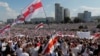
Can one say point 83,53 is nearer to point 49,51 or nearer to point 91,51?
point 91,51

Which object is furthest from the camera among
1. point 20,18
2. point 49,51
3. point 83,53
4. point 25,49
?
point 20,18

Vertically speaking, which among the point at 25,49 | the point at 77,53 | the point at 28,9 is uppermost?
the point at 28,9

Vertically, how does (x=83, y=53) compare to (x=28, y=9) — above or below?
below

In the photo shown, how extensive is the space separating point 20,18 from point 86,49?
157 inches

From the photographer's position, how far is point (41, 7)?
47.8 feet

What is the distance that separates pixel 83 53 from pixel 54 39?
12.5ft

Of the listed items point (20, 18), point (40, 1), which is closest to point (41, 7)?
point (40, 1)

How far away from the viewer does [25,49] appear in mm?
12344

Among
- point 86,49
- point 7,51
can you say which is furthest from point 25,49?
point 86,49

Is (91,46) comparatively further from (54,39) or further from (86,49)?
(54,39)

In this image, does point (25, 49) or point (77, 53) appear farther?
point (77, 53)

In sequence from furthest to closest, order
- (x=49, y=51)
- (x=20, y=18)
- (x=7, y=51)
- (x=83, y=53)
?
(x=20, y=18)
(x=83, y=53)
(x=7, y=51)
(x=49, y=51)

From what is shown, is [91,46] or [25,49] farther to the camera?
[91,46]

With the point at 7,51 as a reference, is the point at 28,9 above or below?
above
